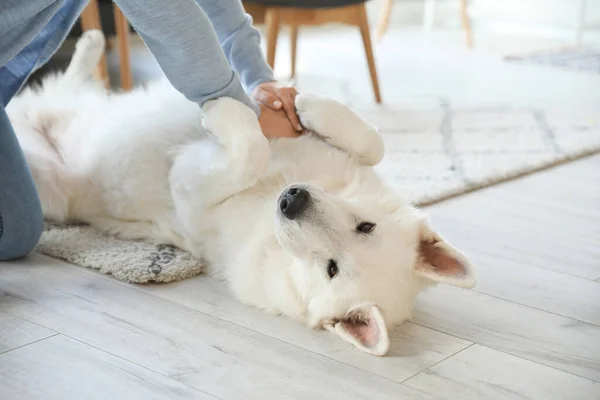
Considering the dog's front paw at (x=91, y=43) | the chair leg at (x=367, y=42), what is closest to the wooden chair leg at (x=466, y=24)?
the chair leg at (x=367, y=42)

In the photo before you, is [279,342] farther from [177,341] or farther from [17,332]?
[17,332]

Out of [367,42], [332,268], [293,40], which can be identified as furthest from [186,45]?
[293,40]

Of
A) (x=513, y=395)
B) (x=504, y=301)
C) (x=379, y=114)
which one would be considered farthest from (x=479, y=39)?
(x=513, y=395)

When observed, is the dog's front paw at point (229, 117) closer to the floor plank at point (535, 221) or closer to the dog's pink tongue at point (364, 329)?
the dog's pink tongue at point (364, 329)

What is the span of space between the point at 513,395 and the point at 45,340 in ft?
2.76

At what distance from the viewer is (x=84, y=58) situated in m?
2.33

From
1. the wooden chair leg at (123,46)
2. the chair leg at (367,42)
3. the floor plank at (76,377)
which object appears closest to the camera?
the floor plank at (76,377)

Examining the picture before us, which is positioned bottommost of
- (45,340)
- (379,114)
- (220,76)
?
(379,114)

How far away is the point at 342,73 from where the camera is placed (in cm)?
454

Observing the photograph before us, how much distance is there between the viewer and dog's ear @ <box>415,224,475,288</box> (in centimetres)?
151

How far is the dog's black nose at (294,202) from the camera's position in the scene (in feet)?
4.88

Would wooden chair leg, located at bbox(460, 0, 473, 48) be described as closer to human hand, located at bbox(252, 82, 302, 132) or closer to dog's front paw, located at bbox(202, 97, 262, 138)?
human hand, located at bbox(252, 82, 302, 132)

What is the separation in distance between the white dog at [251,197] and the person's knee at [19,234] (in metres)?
0.20

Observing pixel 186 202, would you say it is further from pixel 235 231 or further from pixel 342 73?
pixel 342 73
